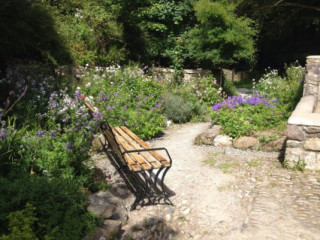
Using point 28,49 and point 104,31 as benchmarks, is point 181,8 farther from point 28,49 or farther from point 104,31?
point 28,49

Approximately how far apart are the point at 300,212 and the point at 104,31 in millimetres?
7095

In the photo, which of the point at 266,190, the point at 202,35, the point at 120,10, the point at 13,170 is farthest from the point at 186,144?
the point at 120,10

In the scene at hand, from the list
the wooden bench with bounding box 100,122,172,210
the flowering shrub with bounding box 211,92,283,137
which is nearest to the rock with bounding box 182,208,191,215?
the wooden bench with bounding box 100,122,172,210

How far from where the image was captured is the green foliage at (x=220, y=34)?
8.54 meters

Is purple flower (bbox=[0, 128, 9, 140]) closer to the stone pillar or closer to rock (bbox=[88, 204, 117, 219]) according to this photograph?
rock (bbox=[88, 204, 117, 219])

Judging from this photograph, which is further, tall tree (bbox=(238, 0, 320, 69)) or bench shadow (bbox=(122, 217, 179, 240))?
tall tree (bbox=(238, 0, 320, 69))

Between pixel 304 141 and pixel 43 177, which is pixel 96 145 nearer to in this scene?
pixel 43 177

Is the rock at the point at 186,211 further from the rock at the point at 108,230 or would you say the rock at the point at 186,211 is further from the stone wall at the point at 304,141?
the stone wall at the point at 304,141

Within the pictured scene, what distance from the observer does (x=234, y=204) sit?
386cm

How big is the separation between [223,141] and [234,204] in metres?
2.28

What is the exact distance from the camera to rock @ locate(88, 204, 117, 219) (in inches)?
131

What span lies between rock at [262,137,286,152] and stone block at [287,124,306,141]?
3.25 ft

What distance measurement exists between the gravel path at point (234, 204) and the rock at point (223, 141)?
0.64 metres

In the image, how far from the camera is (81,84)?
7781mm
